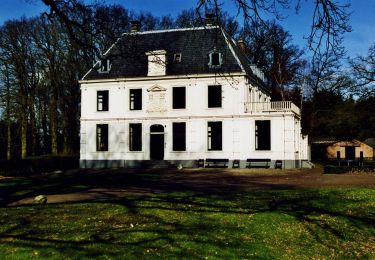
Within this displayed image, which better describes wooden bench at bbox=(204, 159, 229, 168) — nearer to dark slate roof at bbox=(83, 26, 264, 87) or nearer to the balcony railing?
the balcony railing

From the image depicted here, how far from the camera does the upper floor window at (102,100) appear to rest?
39.7 metres

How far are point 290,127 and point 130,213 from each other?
2430cm

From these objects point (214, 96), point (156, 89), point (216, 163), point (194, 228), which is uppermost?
point (156, 89)

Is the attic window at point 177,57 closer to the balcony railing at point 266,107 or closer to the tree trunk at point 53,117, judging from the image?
the balcony railing at point 266,107

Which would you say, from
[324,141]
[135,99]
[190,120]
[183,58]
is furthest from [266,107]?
[324,141]

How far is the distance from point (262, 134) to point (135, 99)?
10.8 metres

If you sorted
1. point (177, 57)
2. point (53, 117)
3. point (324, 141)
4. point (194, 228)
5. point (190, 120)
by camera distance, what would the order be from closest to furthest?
point (194, 228), point (190, 120), point (177, 57), point (53, 117), point (324, 141)

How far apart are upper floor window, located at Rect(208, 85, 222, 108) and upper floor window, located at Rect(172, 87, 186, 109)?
6.96 feet

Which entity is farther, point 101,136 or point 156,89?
point 101,136

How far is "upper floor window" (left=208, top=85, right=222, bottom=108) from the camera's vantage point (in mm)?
36956

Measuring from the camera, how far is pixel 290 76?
52.2 m

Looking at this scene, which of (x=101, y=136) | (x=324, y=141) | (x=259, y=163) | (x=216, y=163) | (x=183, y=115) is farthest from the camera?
(x=324, y=141)

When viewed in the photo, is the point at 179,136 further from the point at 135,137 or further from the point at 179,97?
the point at 135,137

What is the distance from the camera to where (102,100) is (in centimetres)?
3981
